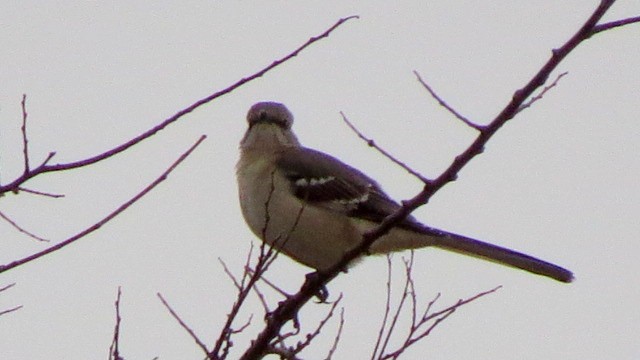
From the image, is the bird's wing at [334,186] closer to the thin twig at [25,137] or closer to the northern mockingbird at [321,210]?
the northern mockingbird at [321,210]

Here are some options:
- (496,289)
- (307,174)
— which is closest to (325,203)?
(307,174)

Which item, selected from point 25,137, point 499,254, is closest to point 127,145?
point 25,137

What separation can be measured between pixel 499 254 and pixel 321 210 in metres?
1.15

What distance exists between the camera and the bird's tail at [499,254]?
5588 millimetres

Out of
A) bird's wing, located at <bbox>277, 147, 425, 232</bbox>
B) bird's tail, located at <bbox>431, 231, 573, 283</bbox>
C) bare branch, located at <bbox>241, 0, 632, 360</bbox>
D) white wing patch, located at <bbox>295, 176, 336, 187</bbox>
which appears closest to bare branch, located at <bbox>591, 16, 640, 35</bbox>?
bare branch, located at <bbox>241, 0, 632, 360</bbox>

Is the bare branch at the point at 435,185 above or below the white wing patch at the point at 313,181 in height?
above

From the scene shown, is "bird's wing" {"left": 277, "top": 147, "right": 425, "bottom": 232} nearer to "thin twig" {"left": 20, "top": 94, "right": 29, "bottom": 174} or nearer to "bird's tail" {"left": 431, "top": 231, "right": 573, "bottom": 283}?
"bird's tail" {"left": 431, "top": 231, "right": 573, "bottom": 283}

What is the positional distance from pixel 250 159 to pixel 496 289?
9.89 ft

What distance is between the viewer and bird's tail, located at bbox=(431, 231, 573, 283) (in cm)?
559

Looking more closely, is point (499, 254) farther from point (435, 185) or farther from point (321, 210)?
point (435, 185)

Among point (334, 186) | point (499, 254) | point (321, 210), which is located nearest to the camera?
point (499, 254)

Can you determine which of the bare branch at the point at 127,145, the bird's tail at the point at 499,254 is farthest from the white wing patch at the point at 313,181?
the bare branch at the point at 127,145

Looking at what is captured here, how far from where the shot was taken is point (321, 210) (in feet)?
21.4

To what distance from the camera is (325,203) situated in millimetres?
6605
